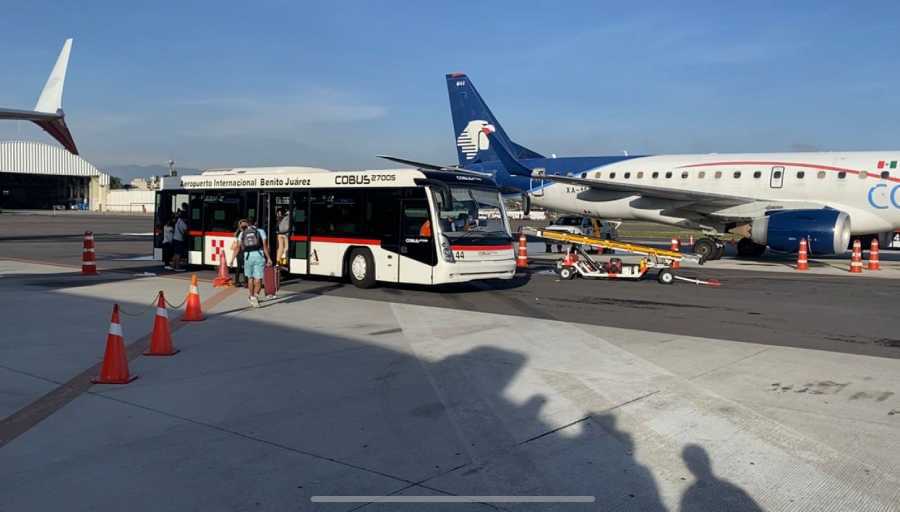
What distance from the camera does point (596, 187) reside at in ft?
86.2

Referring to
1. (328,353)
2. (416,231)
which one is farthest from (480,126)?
(328,353)

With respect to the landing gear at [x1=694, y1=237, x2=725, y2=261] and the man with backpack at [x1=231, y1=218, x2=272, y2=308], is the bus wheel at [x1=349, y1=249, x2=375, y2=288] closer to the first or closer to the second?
the man with backpack at [x1=231, y1=218, x2=272, y2=308]

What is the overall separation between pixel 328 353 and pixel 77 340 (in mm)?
3460

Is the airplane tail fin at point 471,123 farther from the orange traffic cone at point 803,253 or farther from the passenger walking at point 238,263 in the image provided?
the passenger walking at point 238,263

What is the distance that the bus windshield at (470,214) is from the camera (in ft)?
49.9

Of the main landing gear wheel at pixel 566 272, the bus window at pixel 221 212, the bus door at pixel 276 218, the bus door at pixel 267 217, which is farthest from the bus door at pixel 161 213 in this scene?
the main landing gear wheel at pixel 566 272

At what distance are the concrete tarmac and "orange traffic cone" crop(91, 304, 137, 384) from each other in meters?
0.15

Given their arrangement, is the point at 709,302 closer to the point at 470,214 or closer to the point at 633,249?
the point at 633,249

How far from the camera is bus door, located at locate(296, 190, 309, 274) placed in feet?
56.9

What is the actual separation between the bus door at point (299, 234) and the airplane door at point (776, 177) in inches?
629

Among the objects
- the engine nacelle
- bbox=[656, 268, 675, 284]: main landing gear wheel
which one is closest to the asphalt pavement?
bbox=[656, 268, 675, 284]: main landing gear wheel

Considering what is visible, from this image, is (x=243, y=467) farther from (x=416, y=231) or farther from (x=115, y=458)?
(x=416, y=231)

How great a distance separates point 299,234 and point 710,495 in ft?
46.0

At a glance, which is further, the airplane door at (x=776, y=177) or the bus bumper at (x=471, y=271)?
the airplane door at (x=776, y=177)
